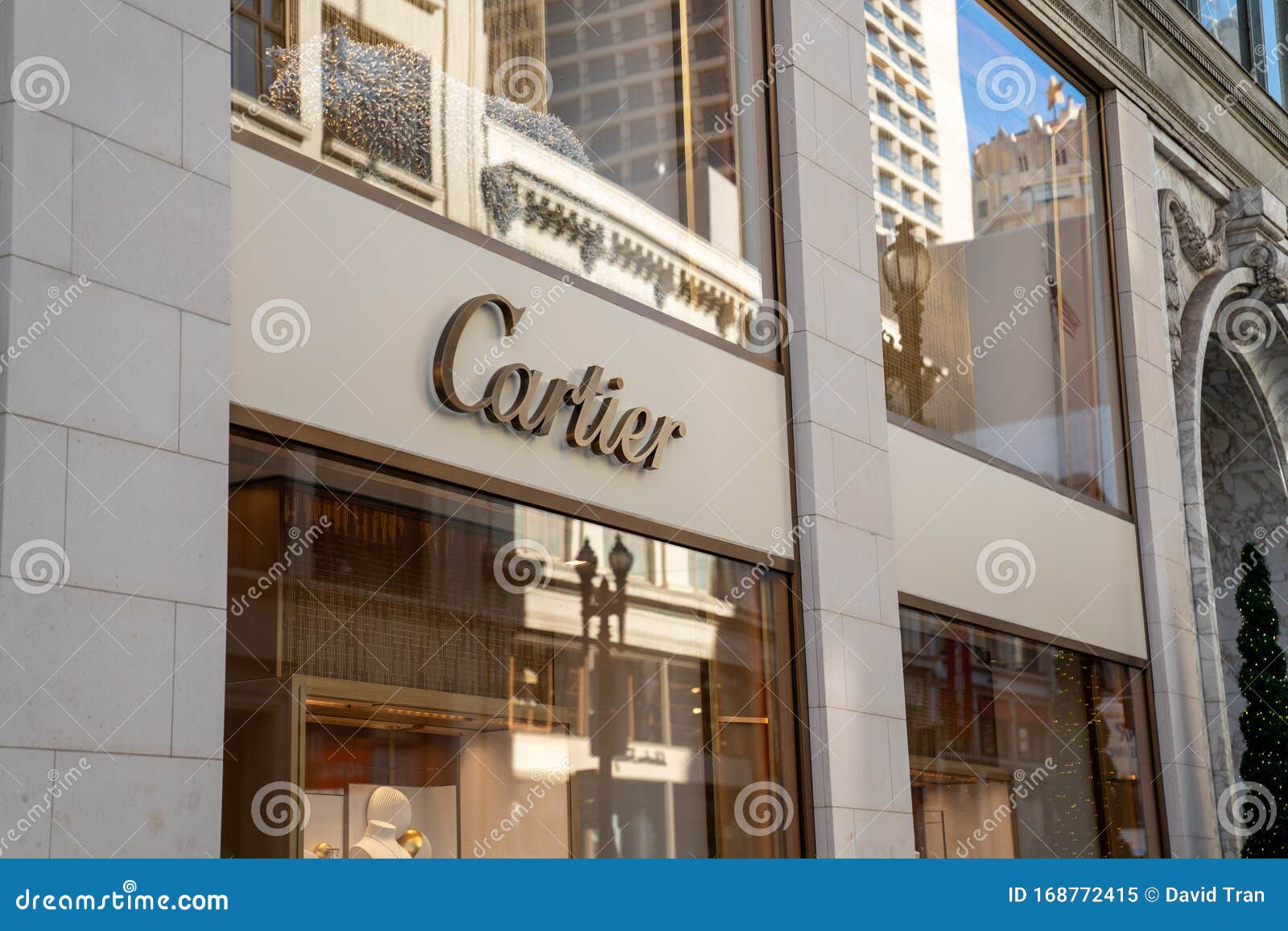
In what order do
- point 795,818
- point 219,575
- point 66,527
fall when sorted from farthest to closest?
point 795,818 → point 219,575 → point 66,527

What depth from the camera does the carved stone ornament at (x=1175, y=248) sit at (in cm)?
1477

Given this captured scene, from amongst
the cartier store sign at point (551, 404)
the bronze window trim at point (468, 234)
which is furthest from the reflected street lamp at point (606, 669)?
the bronze window trim at point (468, 234)

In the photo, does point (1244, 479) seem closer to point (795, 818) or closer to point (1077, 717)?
point (1077, 717)

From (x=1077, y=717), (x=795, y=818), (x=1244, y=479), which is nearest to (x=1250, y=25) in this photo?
(x=1244, y=479)

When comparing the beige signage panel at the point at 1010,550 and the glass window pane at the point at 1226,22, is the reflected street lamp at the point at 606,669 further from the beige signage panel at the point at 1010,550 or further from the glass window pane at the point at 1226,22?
the glass window pane at the point at 1226,22

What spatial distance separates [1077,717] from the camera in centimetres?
1227

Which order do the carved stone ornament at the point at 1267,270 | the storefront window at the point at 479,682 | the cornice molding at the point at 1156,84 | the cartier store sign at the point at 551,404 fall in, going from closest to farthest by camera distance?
the storefront window at the point at 479,682 → the cartier store sign at the point at 551,404 → the cornice molding at the point at 1156,84 → the carved stone ornament at the point at 1267,270

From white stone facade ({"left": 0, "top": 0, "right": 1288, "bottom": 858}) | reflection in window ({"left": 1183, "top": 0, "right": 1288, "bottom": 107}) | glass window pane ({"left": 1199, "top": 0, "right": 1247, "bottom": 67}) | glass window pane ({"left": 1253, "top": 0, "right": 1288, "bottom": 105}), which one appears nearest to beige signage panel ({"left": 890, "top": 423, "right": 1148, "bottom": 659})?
white stone facade ({"left": 0, "top": 0, "right": 1288, "bottom": 858})

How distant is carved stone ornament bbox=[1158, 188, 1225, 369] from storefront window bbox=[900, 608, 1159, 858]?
3667mm

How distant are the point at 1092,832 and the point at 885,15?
257 inches

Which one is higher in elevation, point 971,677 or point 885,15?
point 885,15

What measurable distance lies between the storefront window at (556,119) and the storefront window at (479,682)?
156cm

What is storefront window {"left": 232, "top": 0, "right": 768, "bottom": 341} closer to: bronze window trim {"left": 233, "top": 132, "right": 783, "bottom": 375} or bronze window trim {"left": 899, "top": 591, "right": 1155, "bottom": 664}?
bronze window trim {"left": 233, "top": 132, "right": 783, "bottom": 375}

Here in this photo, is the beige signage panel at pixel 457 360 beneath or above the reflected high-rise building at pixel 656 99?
beneath
